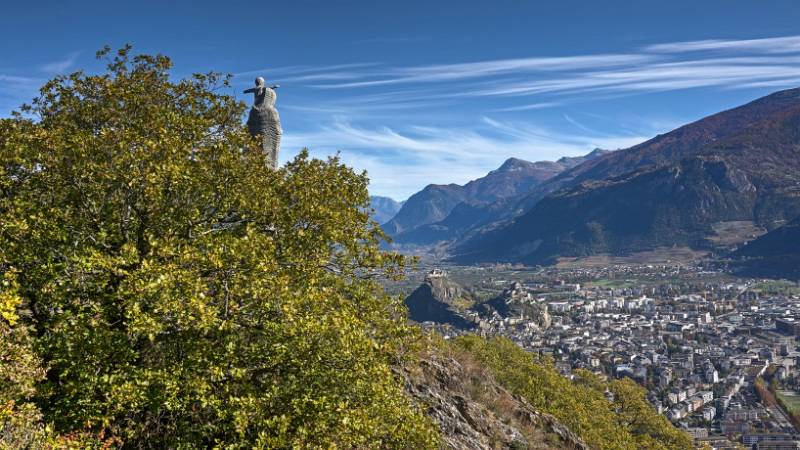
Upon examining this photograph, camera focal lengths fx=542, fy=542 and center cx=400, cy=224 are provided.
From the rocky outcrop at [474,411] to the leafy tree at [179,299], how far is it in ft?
23.9

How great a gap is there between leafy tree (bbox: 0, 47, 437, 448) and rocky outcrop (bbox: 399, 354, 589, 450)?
23.9ft

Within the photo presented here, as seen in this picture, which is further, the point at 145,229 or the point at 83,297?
the point at 145,229

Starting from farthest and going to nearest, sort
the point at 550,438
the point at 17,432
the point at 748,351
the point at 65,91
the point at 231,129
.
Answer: the point at 748,351 < the point at 550,438 < the point at 231,129 < the point at 65,91 < the point at 17,432

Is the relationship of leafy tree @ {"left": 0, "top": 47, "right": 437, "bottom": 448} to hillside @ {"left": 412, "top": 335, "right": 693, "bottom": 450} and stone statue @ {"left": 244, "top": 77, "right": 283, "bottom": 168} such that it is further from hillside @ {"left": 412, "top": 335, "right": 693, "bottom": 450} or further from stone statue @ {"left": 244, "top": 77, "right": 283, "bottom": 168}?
Answer: stone statue @ {"left": 244, "top": 77, "right": 283, "bottom": 168}

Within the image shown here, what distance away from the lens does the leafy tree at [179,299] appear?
1245cm

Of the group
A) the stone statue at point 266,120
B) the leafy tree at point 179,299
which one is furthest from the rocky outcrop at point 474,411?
the stone statue at point 266,120

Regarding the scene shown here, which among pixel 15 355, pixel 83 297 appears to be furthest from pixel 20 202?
pixel 15 355

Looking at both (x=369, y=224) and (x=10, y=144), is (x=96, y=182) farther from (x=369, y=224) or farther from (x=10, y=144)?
(x=369, y=224)

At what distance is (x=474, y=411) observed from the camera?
25891mm

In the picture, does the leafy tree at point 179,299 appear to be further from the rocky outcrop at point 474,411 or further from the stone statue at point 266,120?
the stone statue at point 266,120

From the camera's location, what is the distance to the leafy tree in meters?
12.5

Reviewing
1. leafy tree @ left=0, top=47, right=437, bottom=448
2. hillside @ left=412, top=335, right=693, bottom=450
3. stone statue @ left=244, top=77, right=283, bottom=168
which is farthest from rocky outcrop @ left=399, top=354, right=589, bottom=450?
stone statue @ left=244, top=77, right=283, bottom=168

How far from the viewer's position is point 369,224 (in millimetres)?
18750

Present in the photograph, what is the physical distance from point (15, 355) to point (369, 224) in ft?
34.7
